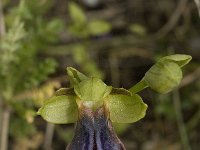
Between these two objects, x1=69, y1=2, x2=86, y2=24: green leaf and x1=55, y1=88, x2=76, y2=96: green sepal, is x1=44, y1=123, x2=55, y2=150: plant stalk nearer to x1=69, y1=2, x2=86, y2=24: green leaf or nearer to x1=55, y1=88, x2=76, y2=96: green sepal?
x1=69, y1=2, x2=86, y2=24: green leaf

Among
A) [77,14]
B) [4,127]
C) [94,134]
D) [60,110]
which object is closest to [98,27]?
[77,14]

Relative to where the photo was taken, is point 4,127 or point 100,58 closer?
point 4,127

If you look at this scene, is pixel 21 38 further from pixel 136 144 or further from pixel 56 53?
pixel 136 144

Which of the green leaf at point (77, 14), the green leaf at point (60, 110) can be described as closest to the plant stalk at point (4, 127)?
the green leaf at point (77, 14)

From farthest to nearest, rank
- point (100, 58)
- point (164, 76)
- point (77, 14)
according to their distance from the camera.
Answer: point (100, 58)
point (77, 14)
point (164, 76)

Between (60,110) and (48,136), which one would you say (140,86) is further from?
(48,136)

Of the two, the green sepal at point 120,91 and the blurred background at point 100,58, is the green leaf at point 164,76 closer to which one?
the green sepal at point 120,91
